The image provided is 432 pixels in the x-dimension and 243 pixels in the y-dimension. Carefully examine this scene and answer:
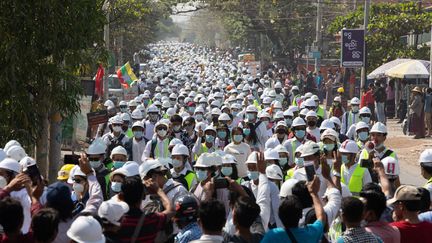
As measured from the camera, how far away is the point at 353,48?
112 feet

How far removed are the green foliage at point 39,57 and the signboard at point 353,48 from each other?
798 inches

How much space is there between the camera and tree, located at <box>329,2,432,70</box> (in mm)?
40688

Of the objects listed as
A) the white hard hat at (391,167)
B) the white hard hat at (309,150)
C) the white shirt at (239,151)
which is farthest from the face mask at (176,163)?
the white shirt at (239,151)

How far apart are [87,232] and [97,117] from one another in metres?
13.3

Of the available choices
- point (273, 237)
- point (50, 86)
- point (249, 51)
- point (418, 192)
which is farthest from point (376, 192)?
point (249, 51)

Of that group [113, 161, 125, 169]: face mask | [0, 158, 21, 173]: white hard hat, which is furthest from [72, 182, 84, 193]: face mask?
[113, 161, 125, 169]: face mask

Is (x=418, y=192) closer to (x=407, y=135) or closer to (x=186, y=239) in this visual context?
(x=186, y=239)

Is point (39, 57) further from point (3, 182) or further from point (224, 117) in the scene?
point (224, 117)

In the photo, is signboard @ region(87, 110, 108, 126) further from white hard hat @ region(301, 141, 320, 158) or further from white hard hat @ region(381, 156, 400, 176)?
white hard hat @ region(381, 156, 400, 176)

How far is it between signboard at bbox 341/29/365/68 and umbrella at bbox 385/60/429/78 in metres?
1.58

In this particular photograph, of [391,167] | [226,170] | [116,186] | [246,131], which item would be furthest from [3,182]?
[246,131]

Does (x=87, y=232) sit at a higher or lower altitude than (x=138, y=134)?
higher

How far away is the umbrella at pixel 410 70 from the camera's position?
3425cm

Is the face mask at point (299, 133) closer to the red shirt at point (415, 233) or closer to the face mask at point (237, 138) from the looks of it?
the face mask at point (237, 138)
